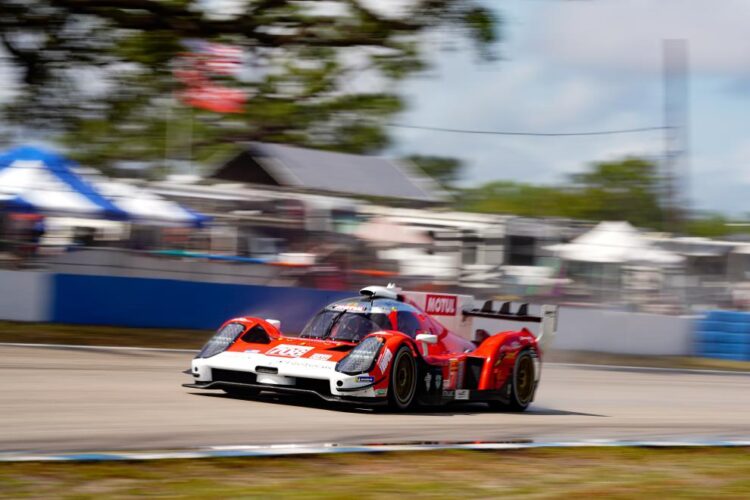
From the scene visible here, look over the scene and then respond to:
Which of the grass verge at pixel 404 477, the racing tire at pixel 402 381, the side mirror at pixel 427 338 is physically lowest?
the grass verge at pixel 404 477

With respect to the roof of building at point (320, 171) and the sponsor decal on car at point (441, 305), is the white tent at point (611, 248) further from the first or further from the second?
the sponsor decal on car at point (441, 305)

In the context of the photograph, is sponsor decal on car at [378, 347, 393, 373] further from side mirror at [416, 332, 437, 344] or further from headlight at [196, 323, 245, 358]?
headlight at [196, 323, 245, 358]

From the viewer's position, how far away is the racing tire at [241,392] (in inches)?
372

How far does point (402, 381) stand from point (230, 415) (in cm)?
187

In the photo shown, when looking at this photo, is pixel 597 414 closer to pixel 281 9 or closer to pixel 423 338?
pixel 423 338

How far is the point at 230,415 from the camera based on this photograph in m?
8.39

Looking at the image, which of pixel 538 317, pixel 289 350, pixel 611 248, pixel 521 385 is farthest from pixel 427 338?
pixel 611 248

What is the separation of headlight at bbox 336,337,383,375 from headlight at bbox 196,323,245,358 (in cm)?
113

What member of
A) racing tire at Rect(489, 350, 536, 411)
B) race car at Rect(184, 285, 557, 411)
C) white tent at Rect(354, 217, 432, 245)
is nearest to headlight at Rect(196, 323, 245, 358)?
race car at Rect(184, 285, 557, 411)

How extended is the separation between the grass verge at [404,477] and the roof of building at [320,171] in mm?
21790

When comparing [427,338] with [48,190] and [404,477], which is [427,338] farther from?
[48,190]

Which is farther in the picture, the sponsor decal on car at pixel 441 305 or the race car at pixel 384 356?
the sponsor decal on car at pixel 441 305

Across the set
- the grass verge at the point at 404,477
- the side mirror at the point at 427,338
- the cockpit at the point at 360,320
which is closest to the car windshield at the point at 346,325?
the cockpit at the point at 360,320

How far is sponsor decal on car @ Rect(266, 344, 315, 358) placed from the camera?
364 inches
